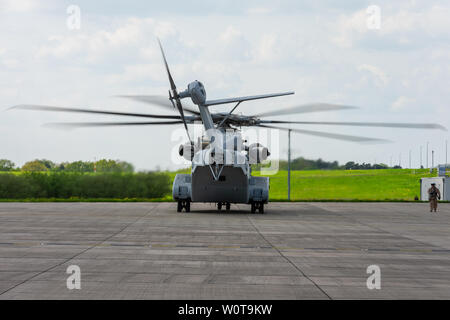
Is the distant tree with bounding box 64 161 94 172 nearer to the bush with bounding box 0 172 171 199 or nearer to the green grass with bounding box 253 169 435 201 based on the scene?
the bush with bounding box 0 172 171 199

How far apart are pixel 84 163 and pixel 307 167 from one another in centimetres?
1728

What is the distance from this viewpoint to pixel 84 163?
41844 mm

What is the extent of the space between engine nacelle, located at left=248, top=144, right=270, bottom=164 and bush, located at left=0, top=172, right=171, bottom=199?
572 inches

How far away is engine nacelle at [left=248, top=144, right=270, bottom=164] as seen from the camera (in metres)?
31.7

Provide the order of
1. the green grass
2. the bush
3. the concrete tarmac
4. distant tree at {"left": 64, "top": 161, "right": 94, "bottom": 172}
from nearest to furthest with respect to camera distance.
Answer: the concrete tarmac → distant tree at {"left": 64, "top": 161, "right": 94, "bottom": 172} → the bush → the green grass

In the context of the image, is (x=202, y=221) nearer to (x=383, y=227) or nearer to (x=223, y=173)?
(x=223, y=173)

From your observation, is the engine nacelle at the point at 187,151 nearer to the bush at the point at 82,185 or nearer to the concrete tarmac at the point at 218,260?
the concrete tarmac at the point at 218,260

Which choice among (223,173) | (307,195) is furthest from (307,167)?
(307,195)

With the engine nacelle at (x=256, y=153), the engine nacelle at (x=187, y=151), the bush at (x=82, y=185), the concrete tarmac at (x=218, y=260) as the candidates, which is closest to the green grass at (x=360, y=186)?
the bush at (x=82, y=185)

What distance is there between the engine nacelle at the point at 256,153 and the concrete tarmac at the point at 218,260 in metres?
6.96

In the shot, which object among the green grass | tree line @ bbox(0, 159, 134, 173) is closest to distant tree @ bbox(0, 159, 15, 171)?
tree line @ bbox(0, 159, 134, 173)

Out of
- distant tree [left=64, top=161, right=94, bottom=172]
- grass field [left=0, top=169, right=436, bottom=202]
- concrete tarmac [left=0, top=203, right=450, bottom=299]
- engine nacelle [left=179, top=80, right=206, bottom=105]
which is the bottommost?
concrete tarmac [left=0, top=203, right=450, bottom=299]

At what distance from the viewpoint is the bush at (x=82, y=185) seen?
47.3 m

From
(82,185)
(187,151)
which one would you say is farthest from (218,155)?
(82,185)
